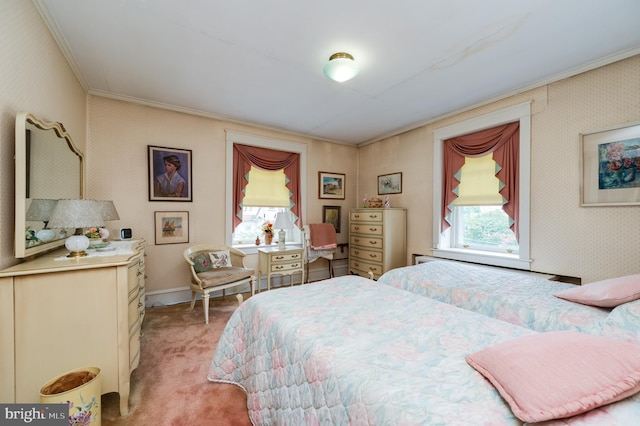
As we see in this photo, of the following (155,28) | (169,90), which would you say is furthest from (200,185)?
(155,28)

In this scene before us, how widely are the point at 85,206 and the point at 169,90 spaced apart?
6.48 feet

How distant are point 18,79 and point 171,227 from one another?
2287mm

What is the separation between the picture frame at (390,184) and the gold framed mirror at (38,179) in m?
4.28

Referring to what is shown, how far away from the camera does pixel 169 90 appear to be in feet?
10.3

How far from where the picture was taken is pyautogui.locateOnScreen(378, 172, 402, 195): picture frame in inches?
181

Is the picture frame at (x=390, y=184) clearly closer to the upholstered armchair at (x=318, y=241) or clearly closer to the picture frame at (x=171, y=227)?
the upholstered armchair at (x=318, y=241)

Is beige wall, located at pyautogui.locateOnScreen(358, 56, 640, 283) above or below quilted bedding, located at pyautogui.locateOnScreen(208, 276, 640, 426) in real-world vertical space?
above

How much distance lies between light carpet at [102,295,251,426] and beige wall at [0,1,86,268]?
1212 millimetres

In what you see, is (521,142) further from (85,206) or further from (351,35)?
(85,206)

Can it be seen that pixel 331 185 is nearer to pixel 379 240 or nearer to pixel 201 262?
pixel 379 240

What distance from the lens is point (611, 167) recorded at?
2.48 meters

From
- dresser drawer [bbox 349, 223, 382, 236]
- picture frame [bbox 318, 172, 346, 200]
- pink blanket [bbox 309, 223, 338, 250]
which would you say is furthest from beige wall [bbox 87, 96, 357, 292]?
dresser drawer [bbox 349, 223, 382, 236]

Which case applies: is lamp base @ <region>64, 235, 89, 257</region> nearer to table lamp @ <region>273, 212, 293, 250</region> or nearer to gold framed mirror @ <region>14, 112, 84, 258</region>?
gold framed mirror @ <region>14, 112, 84, 258</region>

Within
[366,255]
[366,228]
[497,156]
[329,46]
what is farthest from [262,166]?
[497,156]
